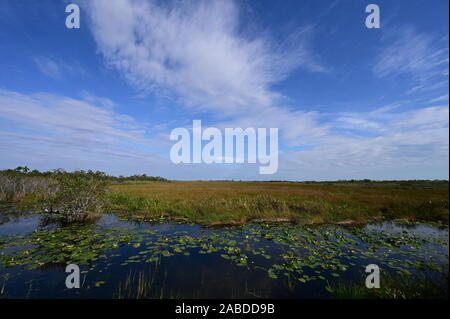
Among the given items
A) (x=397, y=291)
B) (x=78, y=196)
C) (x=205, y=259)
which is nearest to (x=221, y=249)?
(x=205, y=259)

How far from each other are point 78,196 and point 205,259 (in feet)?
34.4

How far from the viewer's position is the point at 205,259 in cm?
721

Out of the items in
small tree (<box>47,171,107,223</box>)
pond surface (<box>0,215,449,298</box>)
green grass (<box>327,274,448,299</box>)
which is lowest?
pond surface (<box>0,215,449,298</box>)

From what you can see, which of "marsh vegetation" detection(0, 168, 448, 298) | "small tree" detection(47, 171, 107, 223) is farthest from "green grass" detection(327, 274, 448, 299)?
"small tree" detection(47, 171, 107, 223)

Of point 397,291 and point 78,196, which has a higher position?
point 78,196

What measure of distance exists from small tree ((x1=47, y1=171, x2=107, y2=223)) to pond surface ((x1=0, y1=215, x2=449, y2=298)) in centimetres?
155

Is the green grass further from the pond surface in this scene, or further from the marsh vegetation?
the pond surface

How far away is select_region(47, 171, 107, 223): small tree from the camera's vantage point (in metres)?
12.2

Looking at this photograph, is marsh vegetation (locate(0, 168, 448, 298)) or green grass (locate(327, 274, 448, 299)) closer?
green grass (locate(327, 274, 448, 299))

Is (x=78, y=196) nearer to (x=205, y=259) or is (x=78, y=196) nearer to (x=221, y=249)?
(x=205, y=259)

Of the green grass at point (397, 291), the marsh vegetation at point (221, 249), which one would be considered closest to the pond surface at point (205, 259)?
the marsh vegetation at point (221, 249)
